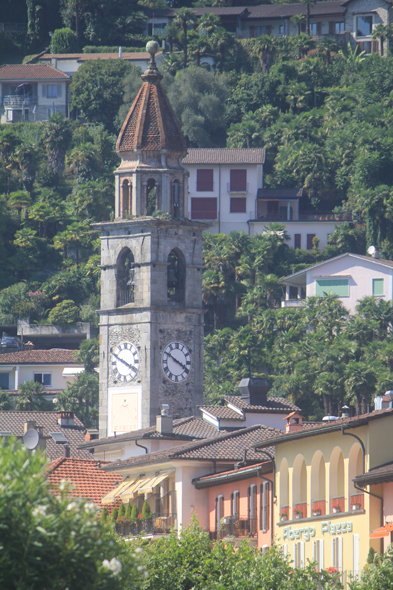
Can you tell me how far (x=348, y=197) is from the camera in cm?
14888

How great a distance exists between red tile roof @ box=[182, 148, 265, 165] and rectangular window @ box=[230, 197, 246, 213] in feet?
10.2

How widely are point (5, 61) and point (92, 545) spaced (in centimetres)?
17081

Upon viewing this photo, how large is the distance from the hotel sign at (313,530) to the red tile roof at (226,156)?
99.5 m

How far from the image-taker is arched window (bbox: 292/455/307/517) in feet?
165

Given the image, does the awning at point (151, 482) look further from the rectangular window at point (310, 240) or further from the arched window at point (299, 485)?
the rectangular window at point (310, 240)

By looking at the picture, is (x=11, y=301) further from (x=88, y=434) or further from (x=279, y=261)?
(x=88, y=434)

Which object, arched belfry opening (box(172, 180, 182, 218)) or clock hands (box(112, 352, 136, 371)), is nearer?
clock hands (box(112, 352, 136, 371))

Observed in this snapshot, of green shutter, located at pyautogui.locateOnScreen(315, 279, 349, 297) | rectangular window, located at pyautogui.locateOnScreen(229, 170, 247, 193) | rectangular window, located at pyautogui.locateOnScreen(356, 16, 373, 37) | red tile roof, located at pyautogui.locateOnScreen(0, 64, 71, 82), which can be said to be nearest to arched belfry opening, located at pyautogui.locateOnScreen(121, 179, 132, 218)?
green shutter, located at pyautogui.locateOnScreen(315, 279, 349, 297)

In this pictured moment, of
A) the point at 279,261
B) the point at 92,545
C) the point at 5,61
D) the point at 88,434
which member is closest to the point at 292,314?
the point at 279,261

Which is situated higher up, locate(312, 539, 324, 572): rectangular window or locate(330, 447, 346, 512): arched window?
locate(330, 447, 346, 512): arched window

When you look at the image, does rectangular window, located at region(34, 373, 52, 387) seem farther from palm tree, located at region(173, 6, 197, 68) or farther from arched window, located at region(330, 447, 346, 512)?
arched window, located at region(330, 447, 346, 512)

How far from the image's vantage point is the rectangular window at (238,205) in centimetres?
14925

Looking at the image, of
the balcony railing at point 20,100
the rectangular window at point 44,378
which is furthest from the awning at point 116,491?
the balcony railing at point 20,100

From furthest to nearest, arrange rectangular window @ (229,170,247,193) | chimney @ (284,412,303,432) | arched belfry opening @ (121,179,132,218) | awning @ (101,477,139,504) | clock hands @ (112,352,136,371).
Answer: rectangular window @ (229,170,247,193), arched belfry opening @ (121,179,132,218), clock hands @ (112,352,136,371), awning @ (101,477,139,504), chimney @ (284,412,303,432)
